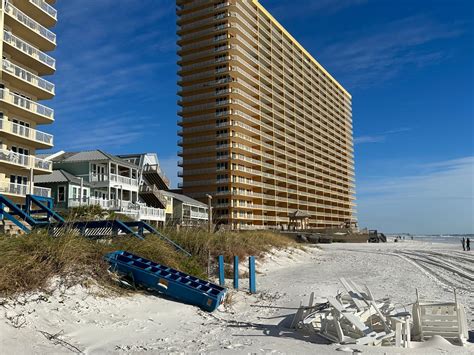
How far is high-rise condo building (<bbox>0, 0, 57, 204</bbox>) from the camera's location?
111ft

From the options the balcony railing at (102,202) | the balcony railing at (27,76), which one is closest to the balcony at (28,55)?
the balcony railing at (27,76)

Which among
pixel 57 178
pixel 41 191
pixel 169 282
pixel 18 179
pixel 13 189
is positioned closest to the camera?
→ pixel 169 282

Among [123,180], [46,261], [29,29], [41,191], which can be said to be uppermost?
[29,29]

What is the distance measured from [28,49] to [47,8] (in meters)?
5.62

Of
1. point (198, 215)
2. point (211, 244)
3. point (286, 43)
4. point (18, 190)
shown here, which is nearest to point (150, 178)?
point (198, 215)

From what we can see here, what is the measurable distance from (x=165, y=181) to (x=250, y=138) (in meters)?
23.2

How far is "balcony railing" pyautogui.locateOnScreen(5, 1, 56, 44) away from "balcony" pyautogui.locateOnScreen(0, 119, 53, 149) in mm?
9178

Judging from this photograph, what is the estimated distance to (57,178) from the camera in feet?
126

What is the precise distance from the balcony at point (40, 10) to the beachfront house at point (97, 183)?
13.0m

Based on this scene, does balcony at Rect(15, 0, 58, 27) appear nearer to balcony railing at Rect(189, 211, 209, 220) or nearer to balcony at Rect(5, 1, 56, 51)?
balcony at Rect(5, 1, 56, 51)

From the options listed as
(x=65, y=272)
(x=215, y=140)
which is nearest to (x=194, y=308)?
(x=65, y=272)

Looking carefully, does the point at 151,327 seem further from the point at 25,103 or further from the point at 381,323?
the point at 25,103

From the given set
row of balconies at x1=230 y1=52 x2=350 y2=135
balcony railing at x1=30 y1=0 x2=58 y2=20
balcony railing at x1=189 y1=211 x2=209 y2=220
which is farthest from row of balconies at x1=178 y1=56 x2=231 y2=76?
balcony railing at x1=30 y1=0 x2=58 y2=20

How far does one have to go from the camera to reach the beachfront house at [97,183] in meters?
37.6
